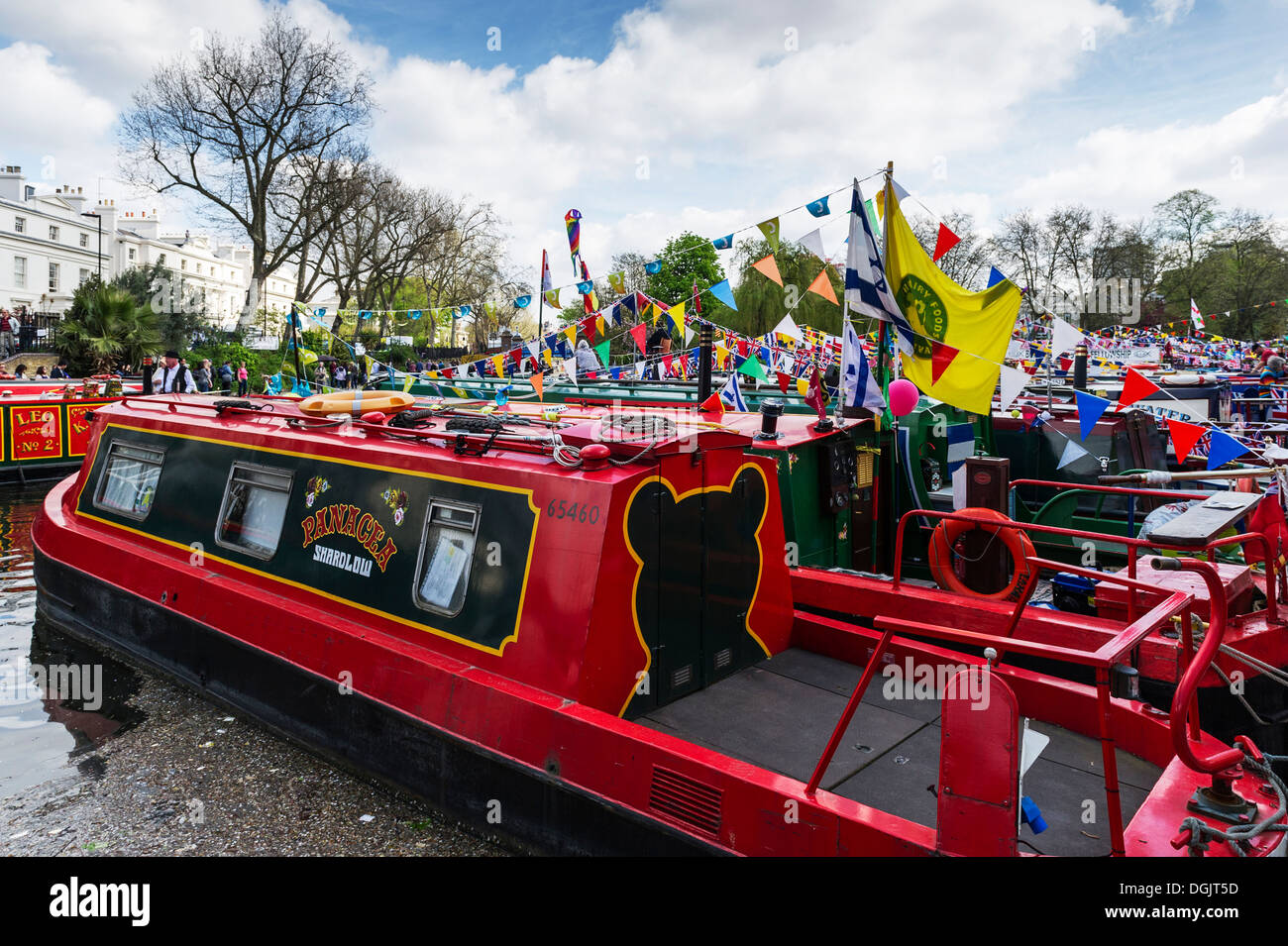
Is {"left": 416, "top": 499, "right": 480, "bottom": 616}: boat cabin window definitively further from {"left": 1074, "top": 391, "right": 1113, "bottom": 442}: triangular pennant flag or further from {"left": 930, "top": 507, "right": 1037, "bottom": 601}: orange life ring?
{"left": 1074, "top": 391, "right": 1113, "bottom": 442}: triangular pennant flag

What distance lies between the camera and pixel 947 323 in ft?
22.4

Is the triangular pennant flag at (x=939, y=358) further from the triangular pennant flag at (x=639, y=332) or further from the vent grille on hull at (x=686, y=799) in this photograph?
the vent grille on hull at (x=686, y=799)

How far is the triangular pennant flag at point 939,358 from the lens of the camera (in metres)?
6.80

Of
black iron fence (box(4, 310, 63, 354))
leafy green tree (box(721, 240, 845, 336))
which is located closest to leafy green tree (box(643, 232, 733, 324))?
leafy green tree (box(721, 240, 845, 336))

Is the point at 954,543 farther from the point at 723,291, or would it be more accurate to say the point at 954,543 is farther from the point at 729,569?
the point at 723,291

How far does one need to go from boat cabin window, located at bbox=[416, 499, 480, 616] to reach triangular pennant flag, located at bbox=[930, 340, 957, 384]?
14.6ft

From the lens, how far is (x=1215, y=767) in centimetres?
278

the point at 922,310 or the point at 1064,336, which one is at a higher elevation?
the point at 922,310

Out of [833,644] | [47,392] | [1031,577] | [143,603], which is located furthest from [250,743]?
[47,392]

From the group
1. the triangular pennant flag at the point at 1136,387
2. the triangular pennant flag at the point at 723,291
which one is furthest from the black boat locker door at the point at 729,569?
the triangular pennant flag at the point at 723,291

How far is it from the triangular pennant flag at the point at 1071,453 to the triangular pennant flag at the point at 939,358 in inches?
127

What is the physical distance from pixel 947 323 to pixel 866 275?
2.83ft

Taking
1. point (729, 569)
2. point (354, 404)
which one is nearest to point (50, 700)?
point (354, 404)

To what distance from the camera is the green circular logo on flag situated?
22.5 feet
